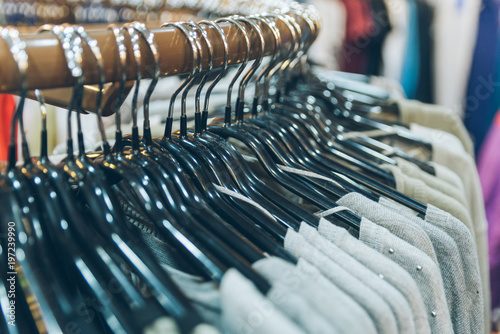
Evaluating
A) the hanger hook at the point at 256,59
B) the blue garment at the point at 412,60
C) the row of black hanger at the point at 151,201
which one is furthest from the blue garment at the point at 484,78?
the hanger hook at the point at 256,59

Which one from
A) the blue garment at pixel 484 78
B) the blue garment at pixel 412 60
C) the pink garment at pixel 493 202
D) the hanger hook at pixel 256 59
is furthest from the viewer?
the blue garment at pixel 412 60

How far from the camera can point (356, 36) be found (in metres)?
1.42

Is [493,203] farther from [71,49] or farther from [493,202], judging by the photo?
[71,49]

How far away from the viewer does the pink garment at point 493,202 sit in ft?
3.20

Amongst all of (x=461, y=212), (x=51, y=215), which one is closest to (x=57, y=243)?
(x=51, y=215)

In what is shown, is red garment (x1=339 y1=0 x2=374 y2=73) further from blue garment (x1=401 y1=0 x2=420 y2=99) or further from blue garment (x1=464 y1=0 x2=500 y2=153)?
blue garment (x1=464 y1=0 x2=500 y2=153)

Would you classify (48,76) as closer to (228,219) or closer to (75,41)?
(75,41)

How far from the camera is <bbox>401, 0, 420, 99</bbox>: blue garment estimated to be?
1360 millimetres

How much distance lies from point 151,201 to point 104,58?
13cm

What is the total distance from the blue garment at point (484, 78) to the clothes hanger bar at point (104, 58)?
108 cm

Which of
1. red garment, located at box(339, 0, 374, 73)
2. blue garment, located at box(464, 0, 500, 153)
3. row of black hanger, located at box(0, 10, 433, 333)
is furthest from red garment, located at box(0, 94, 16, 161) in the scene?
blue garment, located at box(464, 0, 500, 153)

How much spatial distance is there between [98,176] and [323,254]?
0.65 ft

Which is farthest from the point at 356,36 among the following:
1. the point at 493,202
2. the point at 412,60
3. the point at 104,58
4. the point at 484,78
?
the point at 104,58

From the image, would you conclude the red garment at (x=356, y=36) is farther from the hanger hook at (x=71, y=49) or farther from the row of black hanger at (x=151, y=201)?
the hanger hook at (x=71, y=49)
